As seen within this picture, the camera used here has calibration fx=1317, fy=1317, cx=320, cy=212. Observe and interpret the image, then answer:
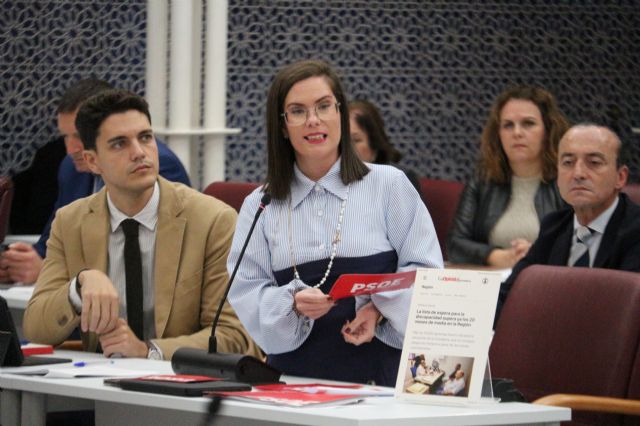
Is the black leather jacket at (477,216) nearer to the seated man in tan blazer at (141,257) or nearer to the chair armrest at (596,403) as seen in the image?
the seated man in tan blazer at (141,257)

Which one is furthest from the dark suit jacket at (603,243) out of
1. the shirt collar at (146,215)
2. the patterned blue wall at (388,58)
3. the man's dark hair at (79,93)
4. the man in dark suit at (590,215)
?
the patterned blue wall at (388,58)

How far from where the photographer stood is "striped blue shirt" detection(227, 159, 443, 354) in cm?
338

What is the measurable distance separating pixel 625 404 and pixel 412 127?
3496mm

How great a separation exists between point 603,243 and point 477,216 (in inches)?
56.0

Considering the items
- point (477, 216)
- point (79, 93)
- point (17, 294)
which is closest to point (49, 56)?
point (79, 93)

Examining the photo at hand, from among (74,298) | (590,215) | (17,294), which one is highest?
(590,215)

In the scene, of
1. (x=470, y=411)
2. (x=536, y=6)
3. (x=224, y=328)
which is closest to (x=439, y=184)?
(x=536, y=6)

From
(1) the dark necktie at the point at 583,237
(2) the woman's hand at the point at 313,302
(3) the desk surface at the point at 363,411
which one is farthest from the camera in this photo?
(1) the dark necktie at the point at 583,237

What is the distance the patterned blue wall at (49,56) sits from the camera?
20.3 ft

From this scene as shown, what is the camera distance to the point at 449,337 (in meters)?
2.77

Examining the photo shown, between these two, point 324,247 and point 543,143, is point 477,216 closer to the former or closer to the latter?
point 543,143

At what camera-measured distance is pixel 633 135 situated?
683 centimetres

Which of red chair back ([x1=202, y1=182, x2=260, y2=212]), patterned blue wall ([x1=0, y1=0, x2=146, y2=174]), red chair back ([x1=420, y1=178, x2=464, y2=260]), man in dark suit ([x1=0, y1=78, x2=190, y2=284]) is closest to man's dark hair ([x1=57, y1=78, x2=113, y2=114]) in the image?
man in dark suit ([x1=0, y1=78, x2=190, y2=284])

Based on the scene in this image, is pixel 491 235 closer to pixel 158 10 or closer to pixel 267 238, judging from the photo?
pixel 158 10
